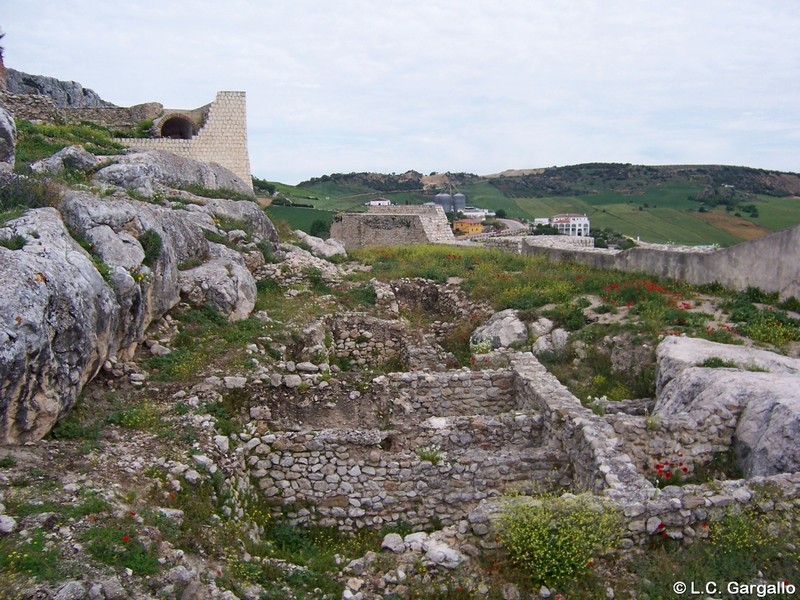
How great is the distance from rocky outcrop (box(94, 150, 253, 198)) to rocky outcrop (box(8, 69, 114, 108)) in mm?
20380

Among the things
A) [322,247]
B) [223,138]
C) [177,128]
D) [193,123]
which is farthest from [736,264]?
[177,128]

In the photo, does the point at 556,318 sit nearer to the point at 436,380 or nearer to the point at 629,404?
the point at 629,404

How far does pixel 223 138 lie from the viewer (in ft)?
71.5

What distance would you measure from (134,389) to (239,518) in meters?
3.00

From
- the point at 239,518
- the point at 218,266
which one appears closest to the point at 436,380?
the point at 239,518

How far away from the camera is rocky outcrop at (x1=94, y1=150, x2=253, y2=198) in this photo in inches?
597

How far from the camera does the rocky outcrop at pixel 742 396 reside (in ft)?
21.0

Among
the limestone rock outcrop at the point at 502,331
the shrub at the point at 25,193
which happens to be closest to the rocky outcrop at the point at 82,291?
the shrub at the point at 25,193

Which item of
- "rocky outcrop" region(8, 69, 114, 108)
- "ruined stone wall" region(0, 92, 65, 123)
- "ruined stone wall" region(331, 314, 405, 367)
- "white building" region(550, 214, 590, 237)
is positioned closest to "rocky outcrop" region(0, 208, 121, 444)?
"ruined stone wall" region(331, 314, 405, 367)

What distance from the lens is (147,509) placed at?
17.4 ft

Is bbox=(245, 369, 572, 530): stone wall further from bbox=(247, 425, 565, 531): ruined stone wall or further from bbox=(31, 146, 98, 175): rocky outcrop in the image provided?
bbox=(31, 146, 98, 175): rocky outcrop

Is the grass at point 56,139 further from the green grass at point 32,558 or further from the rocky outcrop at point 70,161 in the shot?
the green grass at point 32,558

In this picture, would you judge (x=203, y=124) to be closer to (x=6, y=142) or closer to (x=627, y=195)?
(x=6, y=142)

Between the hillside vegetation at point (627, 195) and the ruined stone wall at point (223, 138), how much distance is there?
1355 centimetres
